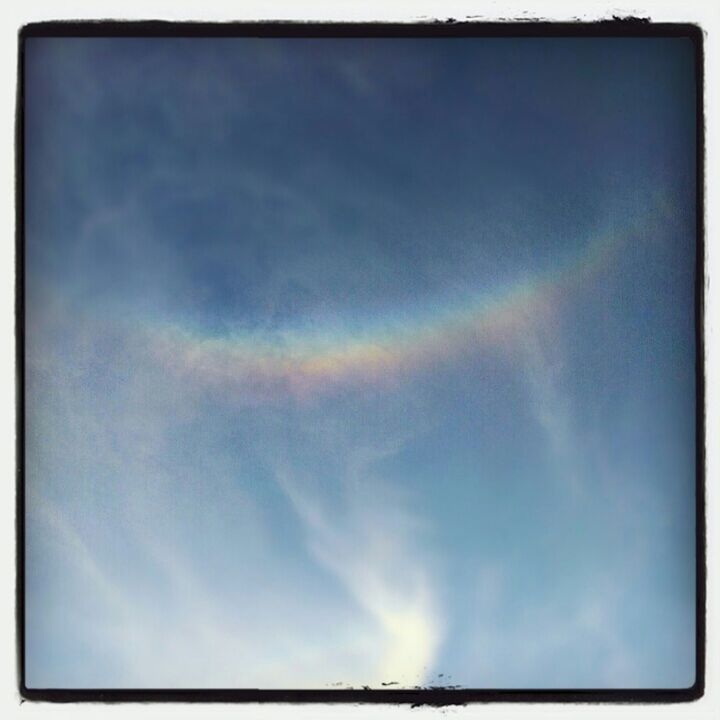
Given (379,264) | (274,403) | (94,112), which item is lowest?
(274,403)

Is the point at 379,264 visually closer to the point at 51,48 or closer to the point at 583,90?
the point at 583,90

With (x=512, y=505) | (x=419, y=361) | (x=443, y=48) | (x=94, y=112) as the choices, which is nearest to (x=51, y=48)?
(x=94, y=112)

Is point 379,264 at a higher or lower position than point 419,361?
higher
